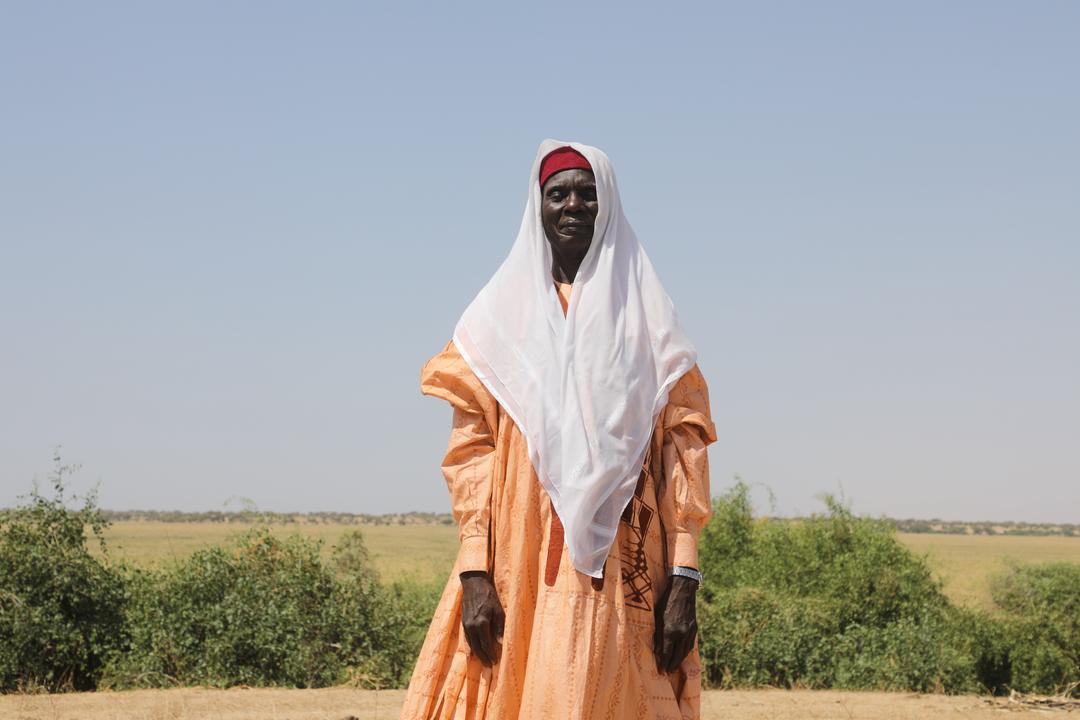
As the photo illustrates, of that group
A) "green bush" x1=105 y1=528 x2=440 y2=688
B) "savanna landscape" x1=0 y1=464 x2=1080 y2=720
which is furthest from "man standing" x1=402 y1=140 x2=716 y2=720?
"green bush" x1=105 y1=528 x2=440 y2=688

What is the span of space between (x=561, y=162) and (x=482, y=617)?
1459 mm

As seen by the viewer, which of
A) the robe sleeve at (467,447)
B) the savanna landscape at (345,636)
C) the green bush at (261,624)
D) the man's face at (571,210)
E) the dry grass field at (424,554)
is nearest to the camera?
the robe sleeve at (467,447)

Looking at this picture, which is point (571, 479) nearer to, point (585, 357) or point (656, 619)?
point (585, 357)

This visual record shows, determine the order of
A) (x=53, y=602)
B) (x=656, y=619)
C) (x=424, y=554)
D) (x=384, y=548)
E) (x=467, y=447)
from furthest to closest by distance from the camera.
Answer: (x=384, y=548), (x=424, y=554), (x=53, y=602), (x=467, y=447), (x=656, y=619)

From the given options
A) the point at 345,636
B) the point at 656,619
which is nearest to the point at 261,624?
the point at 345,636

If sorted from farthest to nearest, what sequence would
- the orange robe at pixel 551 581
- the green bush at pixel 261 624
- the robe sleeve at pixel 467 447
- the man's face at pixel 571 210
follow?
the green bush at pixel 261 624, the man's face at pixel 571 210, the robe sleeve at pixel 467 447, the orange robe at pixel 551 581

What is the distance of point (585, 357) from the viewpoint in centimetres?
377

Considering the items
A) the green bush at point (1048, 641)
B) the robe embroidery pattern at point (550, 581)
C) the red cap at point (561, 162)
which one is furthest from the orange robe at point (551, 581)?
the green bush at point (1048, 641)

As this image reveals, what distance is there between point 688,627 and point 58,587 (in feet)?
29.4

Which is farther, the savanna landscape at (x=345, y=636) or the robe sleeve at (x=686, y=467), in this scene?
the savanna landscape at (x=345, y=636)

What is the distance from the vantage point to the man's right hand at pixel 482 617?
3674 millimetres

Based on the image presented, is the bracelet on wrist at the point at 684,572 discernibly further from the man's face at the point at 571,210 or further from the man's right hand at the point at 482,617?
the man's face at the point at 571,210

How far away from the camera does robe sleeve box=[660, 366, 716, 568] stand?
379 cm

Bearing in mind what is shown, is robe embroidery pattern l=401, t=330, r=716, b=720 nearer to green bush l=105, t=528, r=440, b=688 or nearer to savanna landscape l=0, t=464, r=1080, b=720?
savanna landscape l=0, t=464, r=1080, b=720
